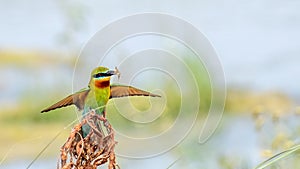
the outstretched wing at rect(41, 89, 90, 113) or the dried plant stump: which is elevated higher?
the outstretched wing at rect(41, 89, 90, 113)

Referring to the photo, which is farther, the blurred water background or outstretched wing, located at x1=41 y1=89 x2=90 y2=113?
the blurred water background

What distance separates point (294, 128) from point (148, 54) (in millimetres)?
330

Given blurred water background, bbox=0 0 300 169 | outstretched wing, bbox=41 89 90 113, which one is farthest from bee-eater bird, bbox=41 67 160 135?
blurred water background, bbox=0 0 300 169

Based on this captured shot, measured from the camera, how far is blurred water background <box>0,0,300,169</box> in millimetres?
1183

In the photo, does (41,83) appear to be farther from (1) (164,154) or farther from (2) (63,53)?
(1) (164,154)

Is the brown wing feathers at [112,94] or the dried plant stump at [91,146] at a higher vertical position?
the brown wing feathers at [112,94]

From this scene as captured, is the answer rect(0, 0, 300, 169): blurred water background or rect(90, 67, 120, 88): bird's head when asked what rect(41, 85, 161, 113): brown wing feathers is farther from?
rect(0, 0, 300, 169): blurred water background

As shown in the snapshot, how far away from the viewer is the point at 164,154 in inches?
43.4

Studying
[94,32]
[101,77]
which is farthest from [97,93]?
[94,32]

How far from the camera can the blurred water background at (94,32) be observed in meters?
1.18

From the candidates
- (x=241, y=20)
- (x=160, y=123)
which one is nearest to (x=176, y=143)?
(x=160, y=123)

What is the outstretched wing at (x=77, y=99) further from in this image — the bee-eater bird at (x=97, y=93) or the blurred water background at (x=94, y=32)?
the blurred water background at (x=94, y=32)

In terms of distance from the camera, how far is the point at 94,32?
1.13 metres

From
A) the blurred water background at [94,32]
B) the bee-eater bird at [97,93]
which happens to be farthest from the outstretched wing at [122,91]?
the blurred water background at [94,32]
